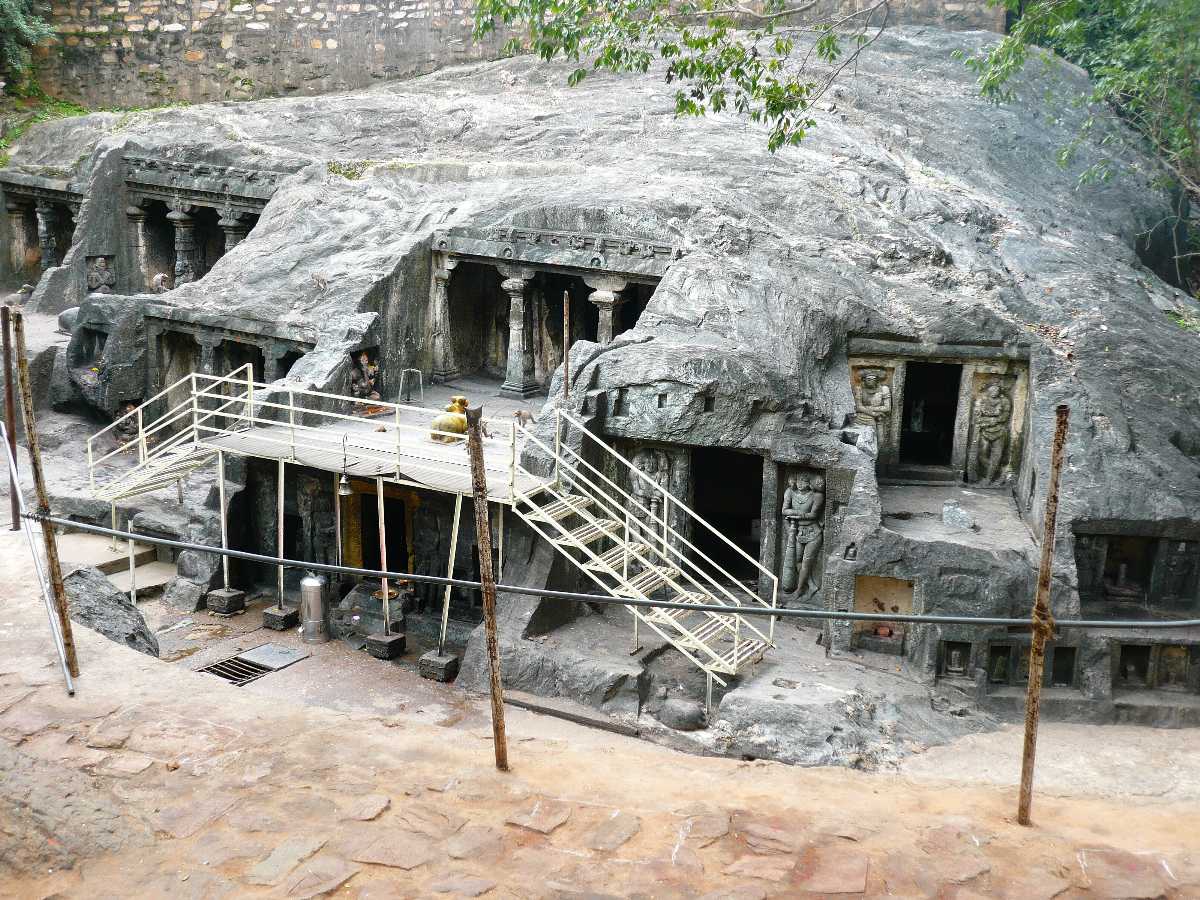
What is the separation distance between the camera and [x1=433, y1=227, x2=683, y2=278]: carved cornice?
65.8 ft

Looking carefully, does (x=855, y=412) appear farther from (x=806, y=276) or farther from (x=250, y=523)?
(x=250, y=523)

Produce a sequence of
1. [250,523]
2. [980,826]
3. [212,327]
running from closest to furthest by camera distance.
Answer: [980,826]
[250,523]
[212,327]

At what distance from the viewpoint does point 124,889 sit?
287 inches

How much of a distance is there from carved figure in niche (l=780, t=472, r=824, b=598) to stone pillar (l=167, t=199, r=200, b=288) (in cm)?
1650

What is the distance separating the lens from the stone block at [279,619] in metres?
18.5

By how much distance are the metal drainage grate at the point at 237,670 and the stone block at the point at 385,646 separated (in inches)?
56.0

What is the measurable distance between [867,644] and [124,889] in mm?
11180

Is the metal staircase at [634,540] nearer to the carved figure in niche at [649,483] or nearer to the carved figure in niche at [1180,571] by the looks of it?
the carved figure in niche at [649,483]

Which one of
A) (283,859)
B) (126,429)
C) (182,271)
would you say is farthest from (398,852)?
(182,271)

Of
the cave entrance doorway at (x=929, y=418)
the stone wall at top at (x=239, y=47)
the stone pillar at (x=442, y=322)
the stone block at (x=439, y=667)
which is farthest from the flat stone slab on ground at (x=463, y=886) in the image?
the stone wall at top at (x=239, y=47)

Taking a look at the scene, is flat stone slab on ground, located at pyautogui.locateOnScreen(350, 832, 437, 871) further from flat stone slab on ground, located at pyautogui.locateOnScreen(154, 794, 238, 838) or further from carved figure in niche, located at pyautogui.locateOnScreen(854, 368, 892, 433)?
carved figure in niche, located at pyautogui.locateOnScreen(854, 368, 892, 433)

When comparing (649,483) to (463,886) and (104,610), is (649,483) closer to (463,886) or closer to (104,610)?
(104,610)

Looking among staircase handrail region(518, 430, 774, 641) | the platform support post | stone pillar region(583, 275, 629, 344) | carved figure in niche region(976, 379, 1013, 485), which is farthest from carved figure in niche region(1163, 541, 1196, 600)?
the platform support post

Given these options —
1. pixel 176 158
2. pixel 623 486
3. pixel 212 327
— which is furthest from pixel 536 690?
pixel 176 158
